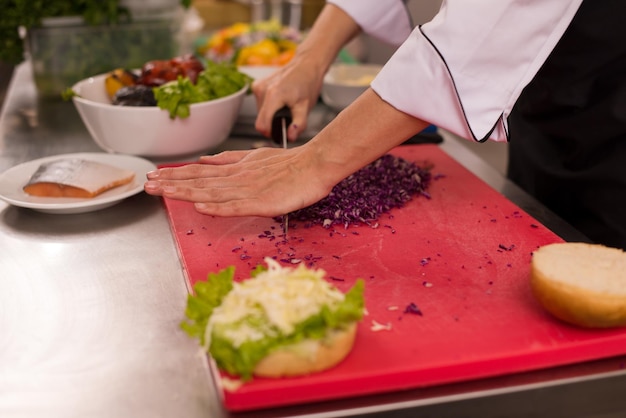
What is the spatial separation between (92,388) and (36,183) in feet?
2.28

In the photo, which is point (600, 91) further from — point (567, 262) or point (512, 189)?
point (567, 262)

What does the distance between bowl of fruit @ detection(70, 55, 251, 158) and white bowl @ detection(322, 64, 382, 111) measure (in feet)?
1.11

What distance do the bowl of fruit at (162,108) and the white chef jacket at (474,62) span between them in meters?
0.63

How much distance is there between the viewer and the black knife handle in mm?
1735

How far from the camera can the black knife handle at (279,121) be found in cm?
174

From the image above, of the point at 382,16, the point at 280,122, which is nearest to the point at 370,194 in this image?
the point at 280,122

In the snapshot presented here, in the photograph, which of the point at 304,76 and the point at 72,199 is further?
the point at 304,76

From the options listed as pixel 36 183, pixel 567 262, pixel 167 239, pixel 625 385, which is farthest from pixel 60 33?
pixel 625 385

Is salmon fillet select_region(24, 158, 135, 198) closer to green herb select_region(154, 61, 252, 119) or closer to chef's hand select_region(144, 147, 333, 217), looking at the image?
chef's hand select_region(144, 147, 333, 217)

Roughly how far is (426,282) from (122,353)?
512 millimetres

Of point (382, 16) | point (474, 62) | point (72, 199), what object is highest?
point (474, 62)

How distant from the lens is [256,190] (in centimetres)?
134

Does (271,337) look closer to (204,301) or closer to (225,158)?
(204,301)

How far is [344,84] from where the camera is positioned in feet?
6.98
